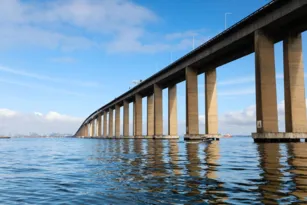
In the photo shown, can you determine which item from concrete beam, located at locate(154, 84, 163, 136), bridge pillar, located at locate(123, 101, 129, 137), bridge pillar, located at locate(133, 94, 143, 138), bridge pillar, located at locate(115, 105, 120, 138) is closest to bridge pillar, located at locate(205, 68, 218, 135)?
concrete beam, located at locate(154, 84, 163, 136)

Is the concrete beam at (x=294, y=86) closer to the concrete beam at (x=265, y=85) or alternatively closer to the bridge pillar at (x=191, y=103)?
the concrete beam at (x=265, y=85)

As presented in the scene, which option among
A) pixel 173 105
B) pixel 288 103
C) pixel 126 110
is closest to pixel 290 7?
pixel 288 103

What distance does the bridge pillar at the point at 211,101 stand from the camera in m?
81.7

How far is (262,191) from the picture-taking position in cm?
898

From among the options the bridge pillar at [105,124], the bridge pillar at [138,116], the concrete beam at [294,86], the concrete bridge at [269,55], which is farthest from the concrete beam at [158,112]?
the bridge pillar at [105,124]

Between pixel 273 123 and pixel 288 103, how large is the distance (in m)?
6.06

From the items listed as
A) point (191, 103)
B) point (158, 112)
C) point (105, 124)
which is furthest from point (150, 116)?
point (105, 124)

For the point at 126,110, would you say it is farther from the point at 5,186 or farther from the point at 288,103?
the point at 5,186

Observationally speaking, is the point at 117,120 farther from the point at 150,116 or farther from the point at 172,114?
the point at 172,114

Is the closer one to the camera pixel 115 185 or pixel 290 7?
pixel 115 185

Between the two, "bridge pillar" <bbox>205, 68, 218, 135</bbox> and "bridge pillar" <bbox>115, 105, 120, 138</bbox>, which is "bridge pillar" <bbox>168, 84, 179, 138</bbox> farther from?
"bridge pillar" <bbox>115, 105, 120, 138</bbox>

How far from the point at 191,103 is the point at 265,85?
1231 inches

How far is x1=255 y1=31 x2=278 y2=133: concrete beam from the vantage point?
50.2 metres

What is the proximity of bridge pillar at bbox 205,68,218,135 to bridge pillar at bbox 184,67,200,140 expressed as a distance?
3182 millimetres
